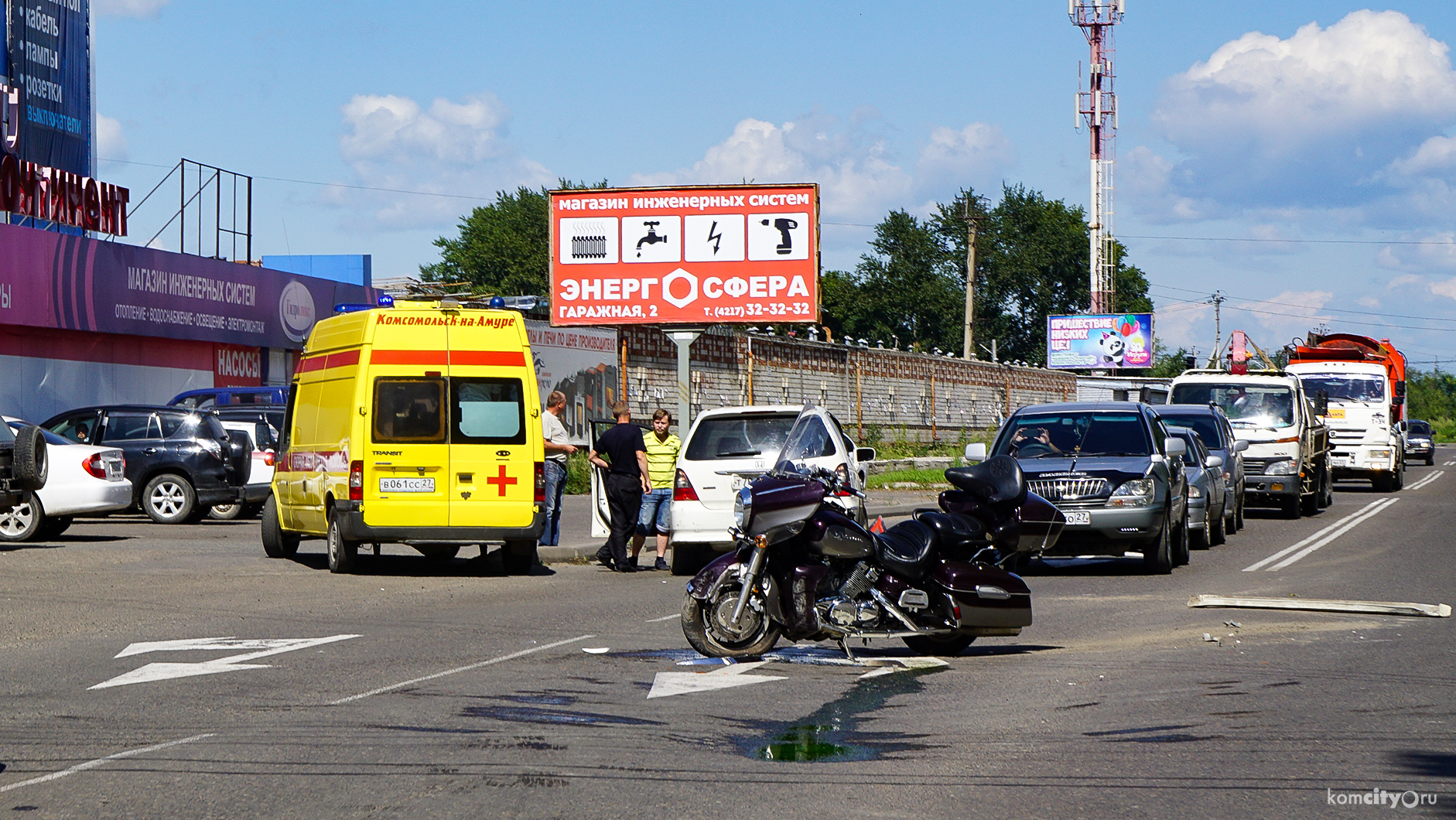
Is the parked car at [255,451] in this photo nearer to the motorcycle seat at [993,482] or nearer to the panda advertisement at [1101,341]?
the motorcycle seat at [993,482]

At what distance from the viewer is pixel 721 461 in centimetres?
1577

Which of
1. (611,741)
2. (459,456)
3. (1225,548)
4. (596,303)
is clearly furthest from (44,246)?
(611,741)

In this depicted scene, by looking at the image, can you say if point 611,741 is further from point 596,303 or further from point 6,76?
point 6,76

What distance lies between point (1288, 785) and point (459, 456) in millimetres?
10691

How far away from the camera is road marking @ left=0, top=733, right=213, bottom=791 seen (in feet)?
20.5

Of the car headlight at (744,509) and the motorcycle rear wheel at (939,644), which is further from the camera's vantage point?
the motorcycle rear wheel at (939,644)

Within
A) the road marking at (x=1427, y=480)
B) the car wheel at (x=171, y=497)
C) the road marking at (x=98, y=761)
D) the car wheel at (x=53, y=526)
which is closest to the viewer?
the road marking at (x=98, y=761)

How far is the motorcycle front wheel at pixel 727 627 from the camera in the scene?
9609 millimetres

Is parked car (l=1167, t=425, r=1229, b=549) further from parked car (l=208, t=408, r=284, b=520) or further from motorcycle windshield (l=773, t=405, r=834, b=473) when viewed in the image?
parked car (l=208, t=408, r=284, b=520)

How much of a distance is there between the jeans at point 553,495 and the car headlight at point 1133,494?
565cm

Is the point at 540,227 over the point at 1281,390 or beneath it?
over

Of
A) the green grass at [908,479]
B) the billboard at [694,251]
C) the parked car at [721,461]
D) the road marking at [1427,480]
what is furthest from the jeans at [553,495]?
the road marking at [1427,480]

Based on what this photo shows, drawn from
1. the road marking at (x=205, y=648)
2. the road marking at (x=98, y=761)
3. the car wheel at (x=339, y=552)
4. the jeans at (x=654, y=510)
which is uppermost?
the jeans at (x=654, y=510)

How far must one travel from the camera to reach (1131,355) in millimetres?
87500
